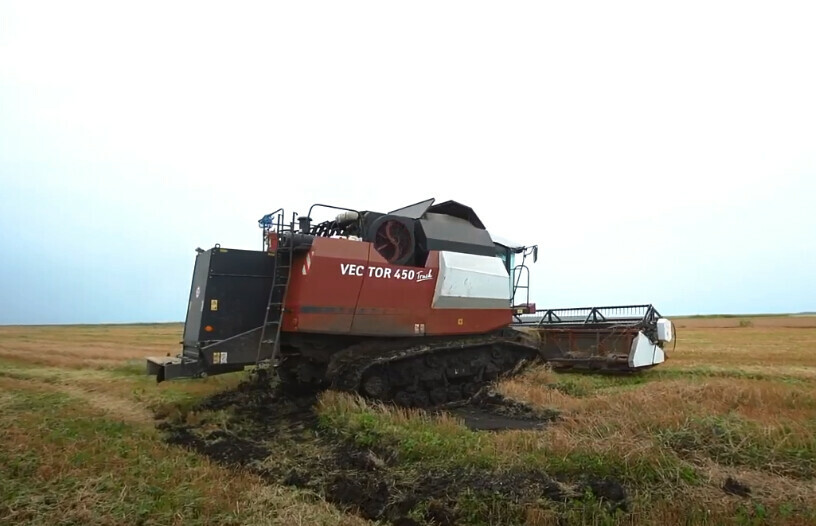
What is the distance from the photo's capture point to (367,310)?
8.33 meters

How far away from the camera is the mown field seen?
13.2 ft

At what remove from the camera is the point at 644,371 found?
1147cm

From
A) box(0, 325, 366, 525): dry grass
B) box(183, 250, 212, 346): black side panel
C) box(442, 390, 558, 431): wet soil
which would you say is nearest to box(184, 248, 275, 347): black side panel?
box(183, 250, 212, 346): black side panel

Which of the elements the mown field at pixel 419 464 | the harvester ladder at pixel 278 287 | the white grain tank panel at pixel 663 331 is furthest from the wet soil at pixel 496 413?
the white grain tank panel at pixel 663 331

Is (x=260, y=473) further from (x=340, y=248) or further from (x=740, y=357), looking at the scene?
(x=740, y=357)

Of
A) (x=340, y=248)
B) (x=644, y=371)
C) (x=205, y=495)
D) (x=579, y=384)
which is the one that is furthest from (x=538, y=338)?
(x=205, y=495)

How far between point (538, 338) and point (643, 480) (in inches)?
271

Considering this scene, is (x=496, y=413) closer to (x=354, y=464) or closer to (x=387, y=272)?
(x=387, y=272)

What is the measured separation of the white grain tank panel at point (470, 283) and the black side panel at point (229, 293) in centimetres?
278

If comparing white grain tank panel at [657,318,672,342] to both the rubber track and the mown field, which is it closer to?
the mown field

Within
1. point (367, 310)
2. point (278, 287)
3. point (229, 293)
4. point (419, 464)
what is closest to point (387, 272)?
point (367, 310)

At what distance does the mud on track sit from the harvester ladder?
1076 millimetres

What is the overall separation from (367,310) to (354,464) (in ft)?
10.4

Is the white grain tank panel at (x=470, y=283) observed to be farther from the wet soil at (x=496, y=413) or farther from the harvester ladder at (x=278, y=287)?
the harvester ladder at (x=278, y=287)
